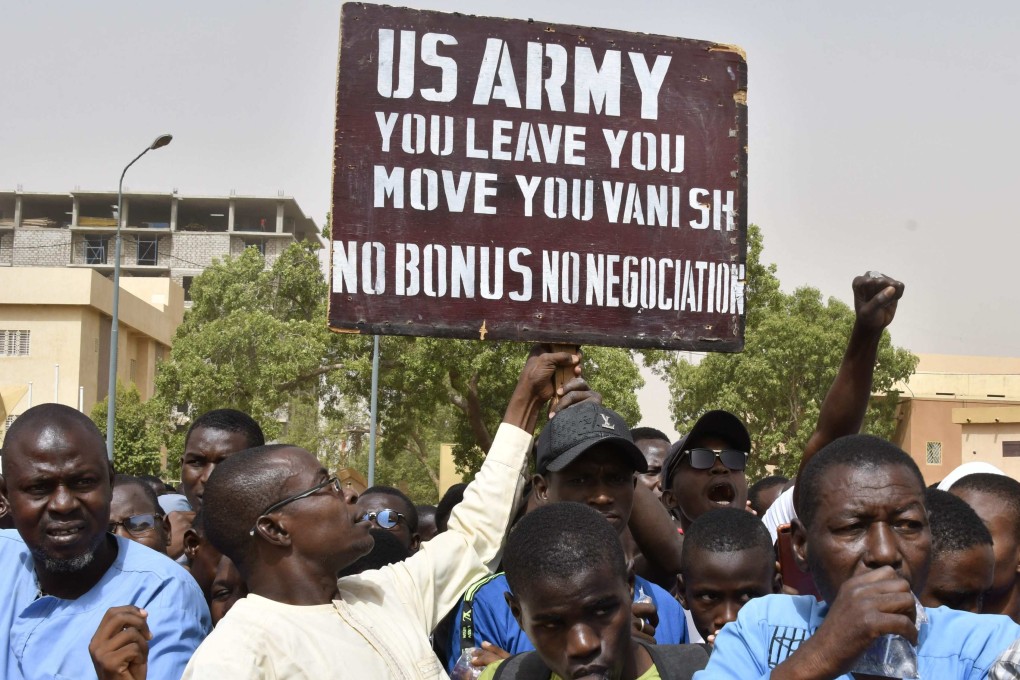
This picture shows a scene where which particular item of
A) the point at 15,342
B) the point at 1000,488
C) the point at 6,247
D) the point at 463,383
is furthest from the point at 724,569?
the point at 6,247

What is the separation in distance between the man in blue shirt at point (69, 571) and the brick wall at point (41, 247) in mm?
90646

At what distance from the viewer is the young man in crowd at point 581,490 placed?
11.3 feet

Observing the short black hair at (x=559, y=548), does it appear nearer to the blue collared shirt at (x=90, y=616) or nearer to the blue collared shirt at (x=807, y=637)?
the blue collared shirt at (x=807, y=637)

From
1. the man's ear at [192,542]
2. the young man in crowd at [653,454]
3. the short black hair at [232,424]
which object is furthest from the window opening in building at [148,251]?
the man's ear at [192,542]

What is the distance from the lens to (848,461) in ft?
8.08

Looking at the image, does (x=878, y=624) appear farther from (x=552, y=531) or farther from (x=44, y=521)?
(x=44, y=521)

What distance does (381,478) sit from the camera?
4297cm

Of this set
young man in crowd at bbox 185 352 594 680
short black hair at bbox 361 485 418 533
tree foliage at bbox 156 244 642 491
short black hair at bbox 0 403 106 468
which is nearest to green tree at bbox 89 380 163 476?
tree foliage at bbox 156 244 642 491

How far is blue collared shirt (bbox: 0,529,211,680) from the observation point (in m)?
3.10

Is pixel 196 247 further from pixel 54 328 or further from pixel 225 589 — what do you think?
pixel 225 589

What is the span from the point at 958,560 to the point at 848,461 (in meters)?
0.98

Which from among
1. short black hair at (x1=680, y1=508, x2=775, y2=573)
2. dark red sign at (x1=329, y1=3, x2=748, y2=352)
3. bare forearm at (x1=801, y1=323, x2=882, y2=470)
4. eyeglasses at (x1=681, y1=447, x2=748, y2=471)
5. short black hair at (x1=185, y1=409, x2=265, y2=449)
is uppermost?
dark red sign at (x1=329, y1=3, x2=748, y2=352)

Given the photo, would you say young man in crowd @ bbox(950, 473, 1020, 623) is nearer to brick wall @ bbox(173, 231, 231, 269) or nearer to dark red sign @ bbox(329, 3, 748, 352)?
dark red sign @ bbox(329, 3, 748, 352)

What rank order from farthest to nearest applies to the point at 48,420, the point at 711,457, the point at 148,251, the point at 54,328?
the point at 148,251 → the point at 54,328 → the point at 711,457 → the point at 48,420
